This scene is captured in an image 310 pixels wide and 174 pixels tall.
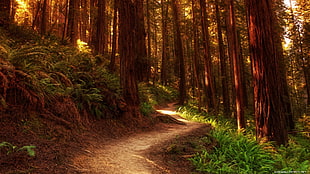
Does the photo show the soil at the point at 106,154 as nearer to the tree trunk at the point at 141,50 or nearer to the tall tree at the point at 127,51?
the tall tree at the point at 127,51

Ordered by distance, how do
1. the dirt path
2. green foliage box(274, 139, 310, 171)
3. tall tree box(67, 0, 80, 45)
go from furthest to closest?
tall tree box(67, 0, 80, 45) → green foliage box(274, 139, 310, 171) → the dirt path

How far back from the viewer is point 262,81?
5469mm

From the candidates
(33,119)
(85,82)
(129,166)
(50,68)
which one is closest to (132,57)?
(85,82)

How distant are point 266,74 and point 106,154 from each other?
16.0 feet

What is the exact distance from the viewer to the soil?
3051 mm

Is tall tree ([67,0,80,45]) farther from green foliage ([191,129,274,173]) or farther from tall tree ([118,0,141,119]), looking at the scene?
green foliage ([191,129,274,173])

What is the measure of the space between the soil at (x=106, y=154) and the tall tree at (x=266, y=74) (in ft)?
6.70

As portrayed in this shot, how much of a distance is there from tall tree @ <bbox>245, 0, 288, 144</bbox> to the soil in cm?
204

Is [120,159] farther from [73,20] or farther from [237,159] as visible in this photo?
[73,20]

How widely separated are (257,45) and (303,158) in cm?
405

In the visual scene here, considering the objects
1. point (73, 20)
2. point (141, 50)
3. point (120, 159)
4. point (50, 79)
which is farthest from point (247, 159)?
point (73, 20)

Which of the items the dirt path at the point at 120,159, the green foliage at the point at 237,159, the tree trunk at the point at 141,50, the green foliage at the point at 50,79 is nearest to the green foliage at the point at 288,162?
the green foliage at the point at 237,159

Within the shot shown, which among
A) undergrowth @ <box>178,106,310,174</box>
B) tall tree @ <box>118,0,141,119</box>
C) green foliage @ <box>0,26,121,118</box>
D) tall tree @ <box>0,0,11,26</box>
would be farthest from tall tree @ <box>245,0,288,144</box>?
tall tree @ <box>0,0,11,26</box>

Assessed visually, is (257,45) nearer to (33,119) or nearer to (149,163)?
(149,163)
